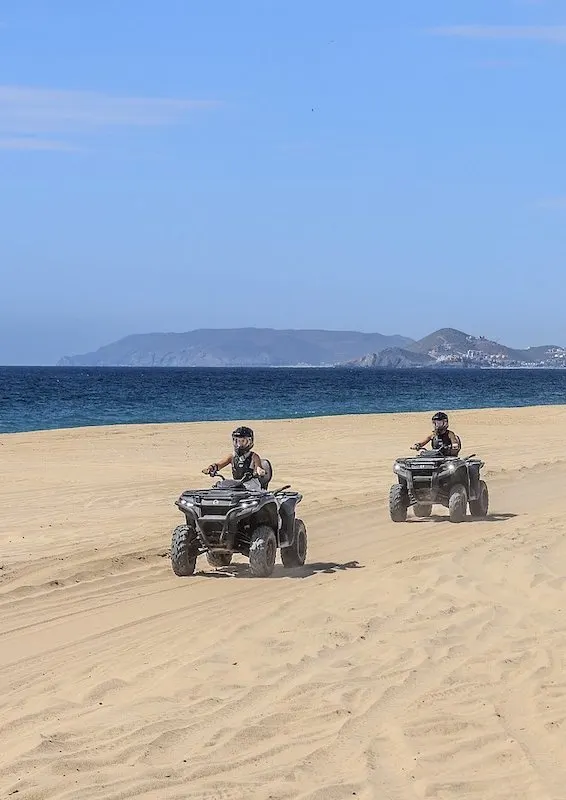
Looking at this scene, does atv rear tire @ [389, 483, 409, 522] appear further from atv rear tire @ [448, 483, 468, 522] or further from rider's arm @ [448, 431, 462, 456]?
rider's arm @ [448, 431, 462, 456]

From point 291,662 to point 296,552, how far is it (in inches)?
143

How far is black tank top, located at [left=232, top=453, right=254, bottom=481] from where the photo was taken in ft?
37.0

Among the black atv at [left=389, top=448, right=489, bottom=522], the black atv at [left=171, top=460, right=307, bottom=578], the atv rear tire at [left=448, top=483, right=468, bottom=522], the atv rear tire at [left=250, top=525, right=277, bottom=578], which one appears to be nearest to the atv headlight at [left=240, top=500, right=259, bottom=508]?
the black atv at [left=171, top=460, right=307, bottom=578]

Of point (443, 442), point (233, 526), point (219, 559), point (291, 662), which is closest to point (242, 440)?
point (233, 526)

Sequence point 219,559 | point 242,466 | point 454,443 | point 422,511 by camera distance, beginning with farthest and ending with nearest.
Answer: point 422,511
point 454,443
point 242,466
point 219,559

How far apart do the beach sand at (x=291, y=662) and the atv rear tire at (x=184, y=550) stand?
0.20m

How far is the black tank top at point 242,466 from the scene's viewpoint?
1129 cm

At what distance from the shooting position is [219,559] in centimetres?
1120

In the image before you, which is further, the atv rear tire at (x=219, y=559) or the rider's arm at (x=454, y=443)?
the rider's arm at (x=454, y=443)

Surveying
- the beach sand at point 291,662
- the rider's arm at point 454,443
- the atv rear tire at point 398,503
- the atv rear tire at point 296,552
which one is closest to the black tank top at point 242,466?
the atv rear tire at point 296,552

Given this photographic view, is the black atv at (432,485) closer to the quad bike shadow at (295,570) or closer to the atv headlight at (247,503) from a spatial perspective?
the quad bike shadow at (295,570)

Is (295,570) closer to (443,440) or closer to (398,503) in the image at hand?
(398,503)

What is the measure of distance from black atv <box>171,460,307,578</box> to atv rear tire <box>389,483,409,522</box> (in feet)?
12.5

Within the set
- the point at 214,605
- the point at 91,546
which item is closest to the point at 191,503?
the point at 214,605
